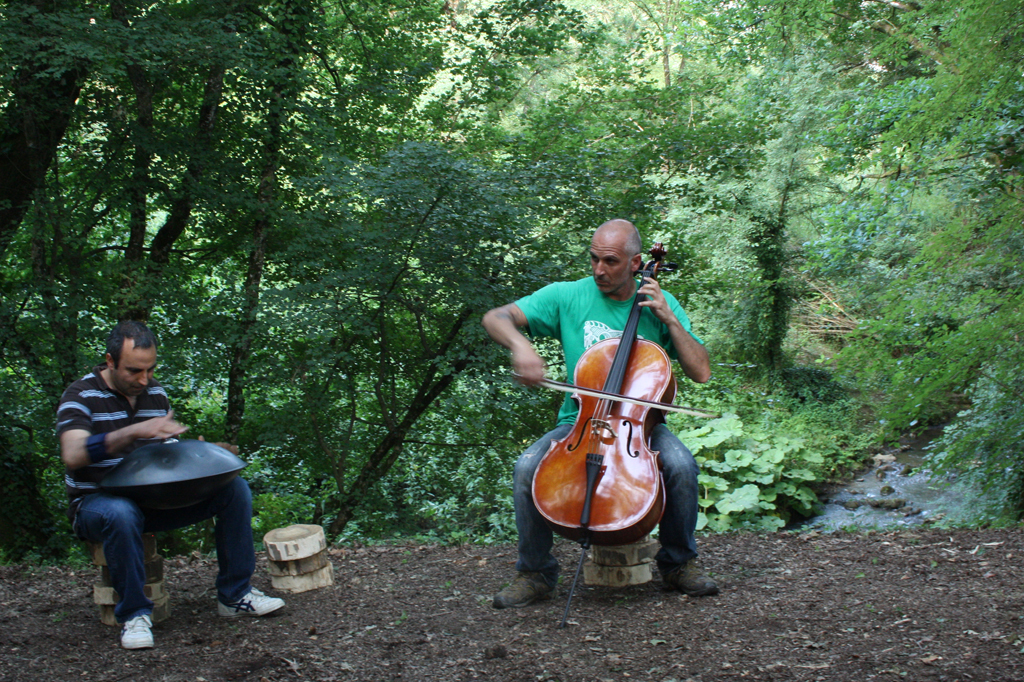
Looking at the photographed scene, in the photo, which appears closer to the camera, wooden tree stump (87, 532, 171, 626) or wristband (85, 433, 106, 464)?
wristband (85, 433, 106, 464)

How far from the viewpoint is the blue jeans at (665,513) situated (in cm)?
313

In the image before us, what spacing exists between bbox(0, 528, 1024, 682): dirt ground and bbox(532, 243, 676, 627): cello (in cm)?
33

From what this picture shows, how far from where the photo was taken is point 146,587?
310 centimetres

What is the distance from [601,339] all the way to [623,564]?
93 cm

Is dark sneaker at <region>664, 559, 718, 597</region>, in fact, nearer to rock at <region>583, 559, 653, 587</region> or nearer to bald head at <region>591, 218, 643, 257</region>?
rock at <region>583, 559, 653, 587</region>

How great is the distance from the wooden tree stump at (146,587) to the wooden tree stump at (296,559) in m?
0.44

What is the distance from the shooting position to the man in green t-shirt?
3148mm

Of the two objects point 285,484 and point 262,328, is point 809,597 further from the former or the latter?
point 285,484

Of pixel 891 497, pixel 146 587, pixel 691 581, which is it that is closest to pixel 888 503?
pixel 891 497

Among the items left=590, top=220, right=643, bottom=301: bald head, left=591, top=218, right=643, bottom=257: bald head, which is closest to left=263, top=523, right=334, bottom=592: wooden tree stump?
left=590, top=220, right=643, bottom=301: bald head

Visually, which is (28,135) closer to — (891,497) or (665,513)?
(665,513)

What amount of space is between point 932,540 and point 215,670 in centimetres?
326

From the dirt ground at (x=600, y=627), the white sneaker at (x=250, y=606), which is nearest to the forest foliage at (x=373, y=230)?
the dirt ground at (x=600, y=627)

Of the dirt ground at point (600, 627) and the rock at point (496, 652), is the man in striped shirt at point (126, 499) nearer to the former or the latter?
the dirt ground at point (600, 627)
